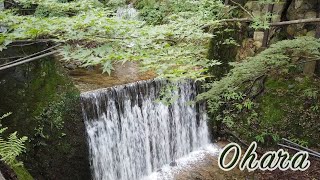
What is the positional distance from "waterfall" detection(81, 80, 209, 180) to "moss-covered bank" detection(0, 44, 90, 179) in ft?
1.03

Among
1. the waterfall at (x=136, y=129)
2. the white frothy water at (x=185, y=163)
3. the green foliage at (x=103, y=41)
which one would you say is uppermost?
the green foliage at (x=103, y=41)

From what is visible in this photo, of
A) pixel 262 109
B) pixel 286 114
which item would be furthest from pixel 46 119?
pixel 286 114

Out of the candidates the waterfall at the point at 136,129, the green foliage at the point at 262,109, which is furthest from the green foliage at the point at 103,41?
the green foliage at the point at 262,109

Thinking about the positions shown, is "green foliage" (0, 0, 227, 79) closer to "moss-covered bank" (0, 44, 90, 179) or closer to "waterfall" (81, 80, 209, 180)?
"waterfall" (81, 80, 209, 180)

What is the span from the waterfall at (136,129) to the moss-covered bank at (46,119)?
313 mm

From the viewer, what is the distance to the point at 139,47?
3.23 metres

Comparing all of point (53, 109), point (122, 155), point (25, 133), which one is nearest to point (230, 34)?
point (122, 155)

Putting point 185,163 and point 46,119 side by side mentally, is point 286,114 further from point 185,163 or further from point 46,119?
point 46,119

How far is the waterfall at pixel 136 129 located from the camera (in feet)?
20.4

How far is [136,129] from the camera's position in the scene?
6.93 meters

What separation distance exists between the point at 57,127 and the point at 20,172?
5.95 feet

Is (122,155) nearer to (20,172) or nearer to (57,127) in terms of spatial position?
(57,127)

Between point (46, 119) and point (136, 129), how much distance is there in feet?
7.23

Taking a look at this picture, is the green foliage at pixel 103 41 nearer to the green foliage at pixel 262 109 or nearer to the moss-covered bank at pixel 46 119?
the moss-covered bank at pixel 46 119
